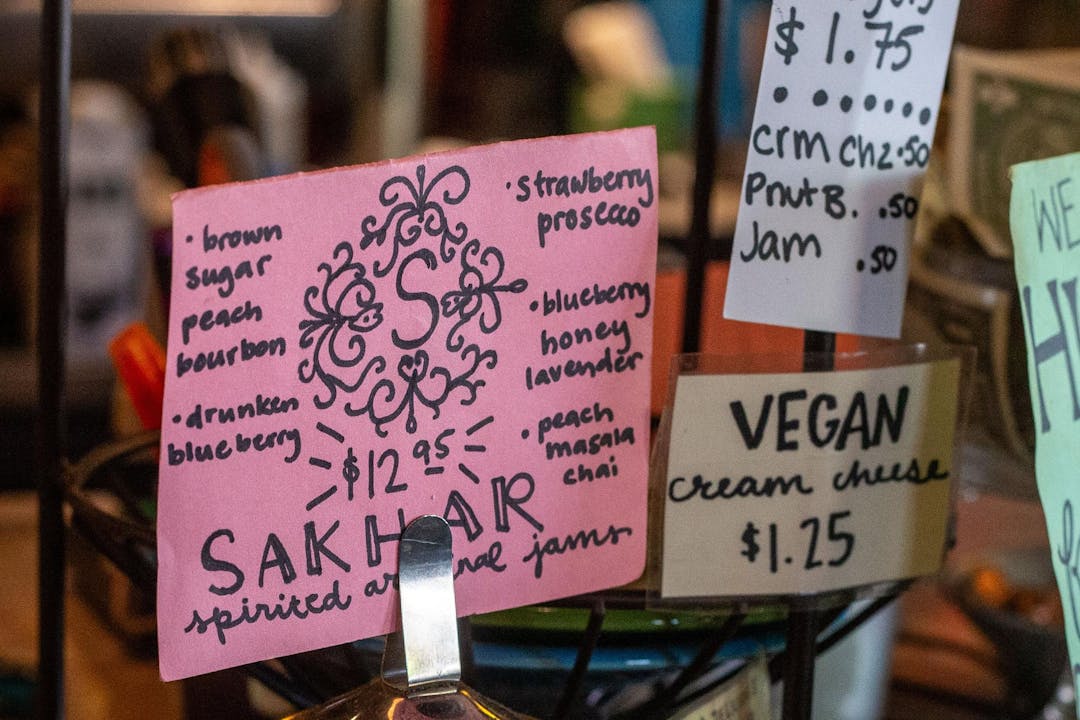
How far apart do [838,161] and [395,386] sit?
0.22 m

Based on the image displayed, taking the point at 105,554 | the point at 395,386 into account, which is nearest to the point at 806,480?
the point at 395,386

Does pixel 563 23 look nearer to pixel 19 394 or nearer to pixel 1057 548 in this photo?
pixel 19 394

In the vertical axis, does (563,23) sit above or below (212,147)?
above

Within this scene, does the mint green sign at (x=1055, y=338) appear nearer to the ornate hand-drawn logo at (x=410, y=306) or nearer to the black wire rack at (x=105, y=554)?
the black wire rack at (x=105, y=554)

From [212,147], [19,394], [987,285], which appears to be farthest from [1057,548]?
[19,394]

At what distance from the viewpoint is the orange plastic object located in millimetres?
563

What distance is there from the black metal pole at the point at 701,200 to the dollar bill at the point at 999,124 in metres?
0.22

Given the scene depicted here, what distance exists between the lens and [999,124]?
79 cm

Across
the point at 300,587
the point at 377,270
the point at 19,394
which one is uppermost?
the point at 19,394

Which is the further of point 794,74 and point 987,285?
point 987,285

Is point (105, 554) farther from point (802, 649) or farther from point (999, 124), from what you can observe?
point (999, 124)

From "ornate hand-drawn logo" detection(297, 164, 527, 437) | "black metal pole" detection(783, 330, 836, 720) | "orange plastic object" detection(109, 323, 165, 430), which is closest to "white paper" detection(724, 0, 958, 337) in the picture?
"black metal pole" detection(783, 330, 836, 720)

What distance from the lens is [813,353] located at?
0.54 meters

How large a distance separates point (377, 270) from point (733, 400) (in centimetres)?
16
